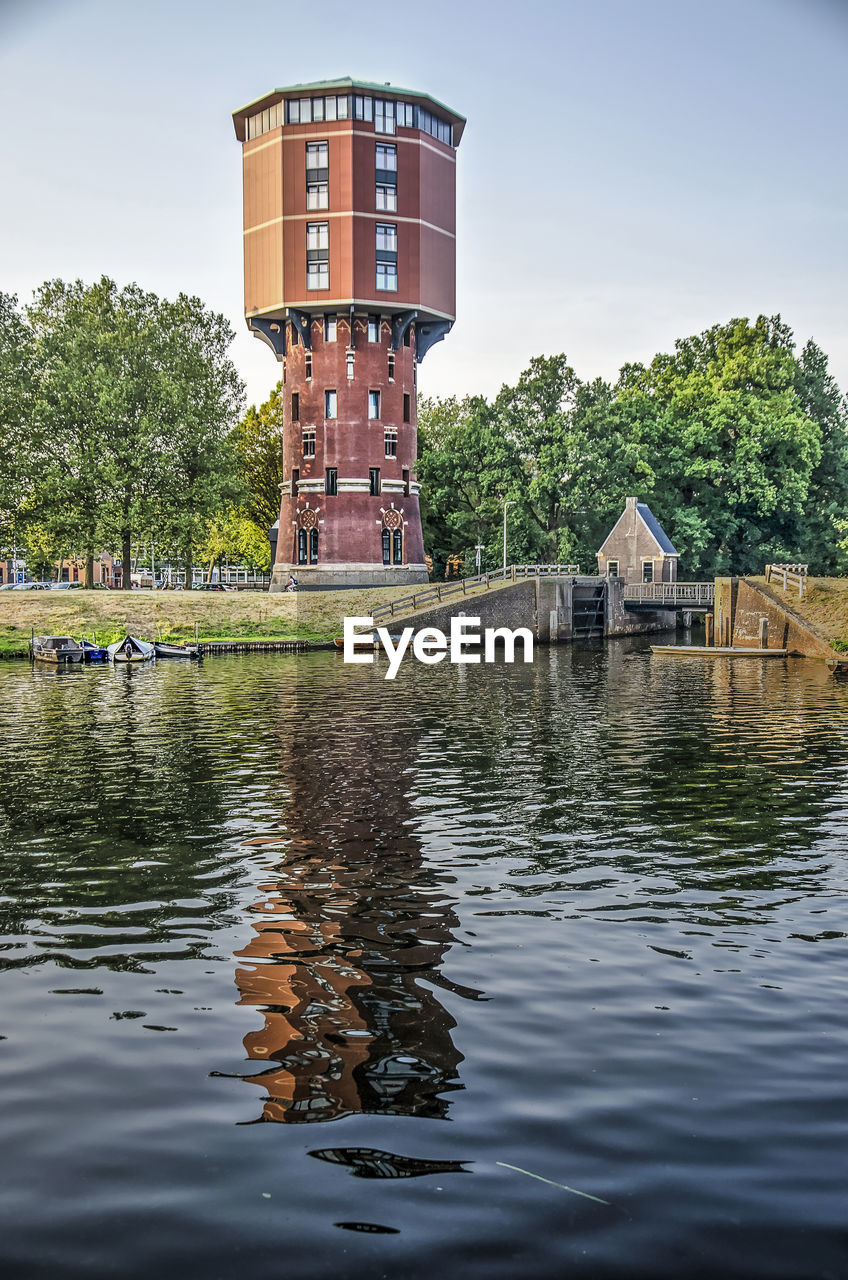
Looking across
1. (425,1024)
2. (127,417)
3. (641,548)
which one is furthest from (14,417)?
(425,1024)

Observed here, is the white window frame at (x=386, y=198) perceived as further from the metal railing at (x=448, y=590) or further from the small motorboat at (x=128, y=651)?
the small motorboat at (x=128, y=651)

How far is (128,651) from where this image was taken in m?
55.1

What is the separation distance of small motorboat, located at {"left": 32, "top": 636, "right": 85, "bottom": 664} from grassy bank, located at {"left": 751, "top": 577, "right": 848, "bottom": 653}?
36958mm

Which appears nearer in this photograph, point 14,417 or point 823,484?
point 14,417

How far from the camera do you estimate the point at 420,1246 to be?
6027 mm

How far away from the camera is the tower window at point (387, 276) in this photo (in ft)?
246

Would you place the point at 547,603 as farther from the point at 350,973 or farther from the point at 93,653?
the point at 350,973

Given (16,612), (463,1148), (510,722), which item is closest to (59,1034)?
(463,1148)

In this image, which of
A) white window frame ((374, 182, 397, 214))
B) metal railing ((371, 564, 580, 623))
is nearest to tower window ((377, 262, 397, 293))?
white window frame ((374, 182, 397, 214))

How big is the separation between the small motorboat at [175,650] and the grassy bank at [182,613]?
238 inches

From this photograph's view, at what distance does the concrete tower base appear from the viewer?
7650 cm

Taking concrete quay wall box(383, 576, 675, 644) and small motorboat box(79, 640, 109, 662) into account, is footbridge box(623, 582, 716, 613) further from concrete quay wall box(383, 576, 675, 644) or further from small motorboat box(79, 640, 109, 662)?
small motorboat box(79, 640, 109, 662)

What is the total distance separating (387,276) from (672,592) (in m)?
31.2

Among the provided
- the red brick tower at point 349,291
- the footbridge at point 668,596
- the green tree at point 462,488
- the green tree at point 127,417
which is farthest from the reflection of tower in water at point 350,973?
the green tree at point 462,488
